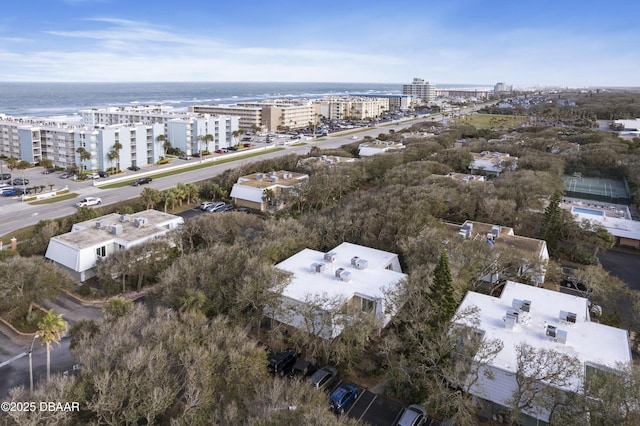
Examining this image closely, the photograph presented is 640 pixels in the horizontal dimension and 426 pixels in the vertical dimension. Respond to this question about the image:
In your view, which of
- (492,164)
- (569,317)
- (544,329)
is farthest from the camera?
(492,164)

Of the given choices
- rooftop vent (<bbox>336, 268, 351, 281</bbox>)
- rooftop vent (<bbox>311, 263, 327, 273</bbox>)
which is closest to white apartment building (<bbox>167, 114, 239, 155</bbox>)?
rooftop vent (<bbox>311, 263, 327, 273</bbox>)

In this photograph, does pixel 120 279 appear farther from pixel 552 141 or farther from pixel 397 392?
pixel 552 141

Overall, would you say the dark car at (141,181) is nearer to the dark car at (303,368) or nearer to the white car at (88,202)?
the white car at (88,202)

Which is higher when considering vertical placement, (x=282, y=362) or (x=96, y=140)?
(x=96, y=140)

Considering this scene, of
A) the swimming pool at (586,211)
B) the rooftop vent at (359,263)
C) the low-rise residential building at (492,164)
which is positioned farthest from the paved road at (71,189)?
the swimming pool at (586,211)

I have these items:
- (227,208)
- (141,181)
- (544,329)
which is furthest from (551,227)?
(141,181)

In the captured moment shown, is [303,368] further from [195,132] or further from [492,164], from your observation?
[195,132]
